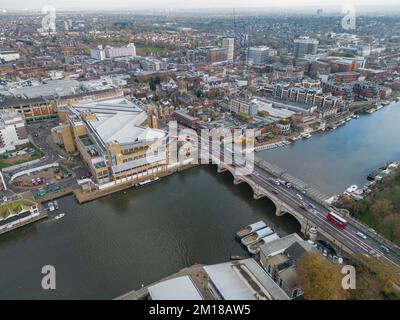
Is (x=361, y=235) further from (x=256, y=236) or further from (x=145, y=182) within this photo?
(x=145, y=182)

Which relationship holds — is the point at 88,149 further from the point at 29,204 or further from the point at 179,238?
the point at 179,238

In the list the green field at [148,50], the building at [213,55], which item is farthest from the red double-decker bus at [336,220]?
the green field at [148,50]

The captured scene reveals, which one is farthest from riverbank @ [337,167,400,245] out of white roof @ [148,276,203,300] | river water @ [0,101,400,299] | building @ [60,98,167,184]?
building @ [60,98,167,184]

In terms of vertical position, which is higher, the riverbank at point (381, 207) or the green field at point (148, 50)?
the green field at point (148, 50)

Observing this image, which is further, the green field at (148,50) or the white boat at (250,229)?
the green field at (148,50)

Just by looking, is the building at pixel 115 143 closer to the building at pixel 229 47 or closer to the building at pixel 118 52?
the building at pixel 229 47

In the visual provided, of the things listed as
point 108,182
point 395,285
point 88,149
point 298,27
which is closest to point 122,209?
point 108,182
